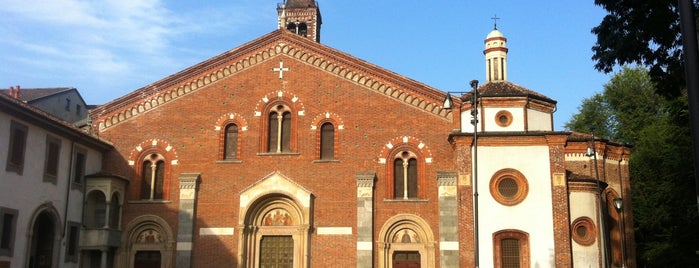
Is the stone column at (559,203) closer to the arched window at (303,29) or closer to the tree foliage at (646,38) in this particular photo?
the tree foliage at (646,38)

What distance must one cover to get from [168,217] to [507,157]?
1408 cm

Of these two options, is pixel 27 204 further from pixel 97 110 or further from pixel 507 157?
pixel 507 157

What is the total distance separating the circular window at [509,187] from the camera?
2584cm

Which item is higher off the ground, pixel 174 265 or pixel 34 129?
pixel 34 129

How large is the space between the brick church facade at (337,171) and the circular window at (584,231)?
0.19ft

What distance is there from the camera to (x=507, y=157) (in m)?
26.2

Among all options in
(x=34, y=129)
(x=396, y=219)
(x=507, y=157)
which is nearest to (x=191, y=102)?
(x=34, y=129)

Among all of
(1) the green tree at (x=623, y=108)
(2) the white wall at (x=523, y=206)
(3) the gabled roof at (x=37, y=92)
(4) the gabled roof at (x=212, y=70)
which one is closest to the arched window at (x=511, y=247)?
(2) the white wall at (x=523, y=206)

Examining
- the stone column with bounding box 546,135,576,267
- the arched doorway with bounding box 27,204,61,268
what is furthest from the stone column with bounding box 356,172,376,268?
the arched doorway with bounding box 27,204,61,268

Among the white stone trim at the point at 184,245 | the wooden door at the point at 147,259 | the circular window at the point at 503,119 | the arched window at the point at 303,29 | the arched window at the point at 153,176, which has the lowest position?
the wooden door at the point at 147,259

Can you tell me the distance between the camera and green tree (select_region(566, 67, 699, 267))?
2559cm

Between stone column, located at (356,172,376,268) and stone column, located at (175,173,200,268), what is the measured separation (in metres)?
6.88

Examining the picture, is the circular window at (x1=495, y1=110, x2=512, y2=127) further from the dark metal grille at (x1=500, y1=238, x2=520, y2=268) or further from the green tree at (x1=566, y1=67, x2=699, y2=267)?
the green tree at (x1=566, y1=67, x2=699, y2=267)

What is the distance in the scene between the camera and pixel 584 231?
2727cm
